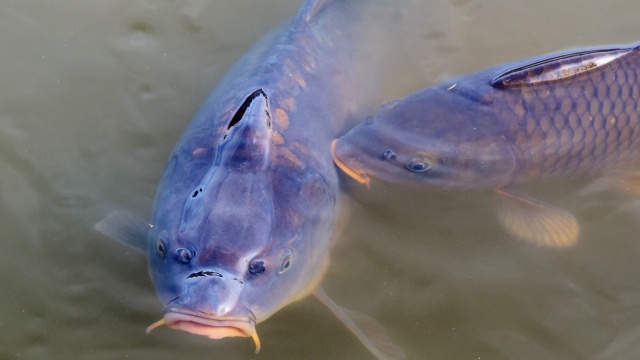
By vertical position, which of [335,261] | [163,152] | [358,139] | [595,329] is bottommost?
[595,329]

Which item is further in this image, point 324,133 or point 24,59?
point 24,59

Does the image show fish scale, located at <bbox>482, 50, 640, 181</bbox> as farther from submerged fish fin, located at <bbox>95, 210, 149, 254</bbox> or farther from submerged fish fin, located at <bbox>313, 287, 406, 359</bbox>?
submerged fish fin, located at <bbox>95, 210, 149, 254</bbox>

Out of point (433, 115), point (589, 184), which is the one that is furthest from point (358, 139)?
point (589, 184)

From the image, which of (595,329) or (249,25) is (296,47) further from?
(595,329)

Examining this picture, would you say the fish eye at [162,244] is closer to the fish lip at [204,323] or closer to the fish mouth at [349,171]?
the fish lip at [204,323]

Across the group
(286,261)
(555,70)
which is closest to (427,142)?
(555,70)

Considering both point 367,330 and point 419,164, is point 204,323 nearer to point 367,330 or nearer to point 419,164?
point 367,330
